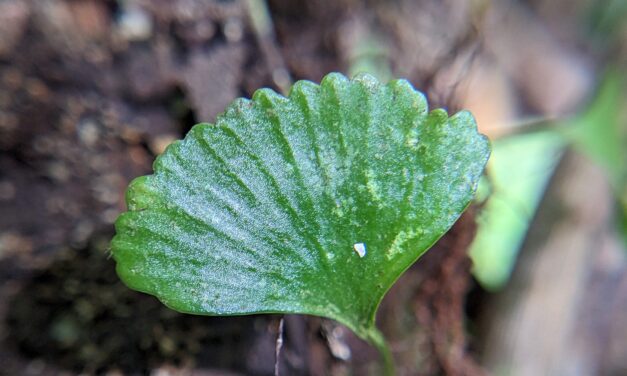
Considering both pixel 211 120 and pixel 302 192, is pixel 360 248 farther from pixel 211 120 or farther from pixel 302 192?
pixel 211 120

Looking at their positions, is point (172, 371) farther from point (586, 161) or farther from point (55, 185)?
point (586, 161)

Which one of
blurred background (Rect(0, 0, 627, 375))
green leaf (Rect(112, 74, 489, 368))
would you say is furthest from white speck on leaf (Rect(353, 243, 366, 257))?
blurred background (Rect(0, 0, 627, 375))

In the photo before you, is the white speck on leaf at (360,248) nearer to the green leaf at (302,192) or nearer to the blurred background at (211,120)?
the green leaf at (302,192)

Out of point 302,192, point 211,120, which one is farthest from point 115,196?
point 302,192

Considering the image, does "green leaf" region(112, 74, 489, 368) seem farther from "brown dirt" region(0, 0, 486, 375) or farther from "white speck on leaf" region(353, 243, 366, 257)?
"brown dirt" region(0, 0, 486, 375)

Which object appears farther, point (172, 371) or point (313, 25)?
point (313, 25)

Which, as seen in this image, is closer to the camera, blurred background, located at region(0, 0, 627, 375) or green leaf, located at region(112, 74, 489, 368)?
green leaf, located at region(112, 74, 489, 368)

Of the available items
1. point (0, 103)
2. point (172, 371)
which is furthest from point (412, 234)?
point (0, 103)

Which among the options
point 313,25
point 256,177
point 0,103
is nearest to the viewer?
point 256,177
